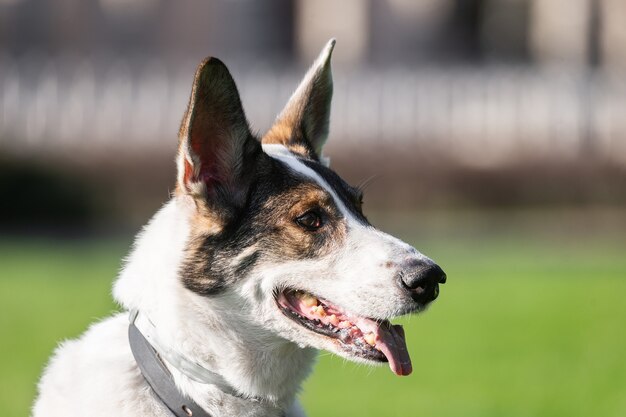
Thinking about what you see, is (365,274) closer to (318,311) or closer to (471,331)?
(318,311)

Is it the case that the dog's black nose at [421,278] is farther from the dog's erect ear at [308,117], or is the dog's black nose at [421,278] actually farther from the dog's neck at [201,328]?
the dog's erect ear at [308,117]

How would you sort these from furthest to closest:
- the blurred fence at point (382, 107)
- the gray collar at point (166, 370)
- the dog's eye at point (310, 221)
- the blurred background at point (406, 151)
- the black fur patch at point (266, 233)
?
1. the blurred fence at point (382, 107)
2. the blurred background at point (406, 151)
3. the dog's eye at point (310, 221)
4. the black fur patch at point (266, 233)
5. the gray collar at point (166, 370)

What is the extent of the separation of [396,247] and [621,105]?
53.3ft

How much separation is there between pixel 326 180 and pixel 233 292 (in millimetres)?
634

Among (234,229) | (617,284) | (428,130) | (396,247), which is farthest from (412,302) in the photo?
(428,130)

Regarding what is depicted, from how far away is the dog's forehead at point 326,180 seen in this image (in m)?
4.89

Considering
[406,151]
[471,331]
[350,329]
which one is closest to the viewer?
[350,329]

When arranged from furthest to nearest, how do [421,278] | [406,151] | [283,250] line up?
[406,151] < [283,250] < [421,278]

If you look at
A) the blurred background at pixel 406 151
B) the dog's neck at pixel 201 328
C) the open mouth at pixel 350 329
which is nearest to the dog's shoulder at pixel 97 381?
the dog's neck at pixel 201 328

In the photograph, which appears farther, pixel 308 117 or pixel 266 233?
pixel 308 117

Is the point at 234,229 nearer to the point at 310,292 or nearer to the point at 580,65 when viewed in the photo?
the point at 310,292

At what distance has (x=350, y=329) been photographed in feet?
15.1

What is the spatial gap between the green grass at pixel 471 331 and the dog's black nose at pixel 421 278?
0.85 meters

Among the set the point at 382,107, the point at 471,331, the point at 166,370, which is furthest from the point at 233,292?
the point at 382,107
